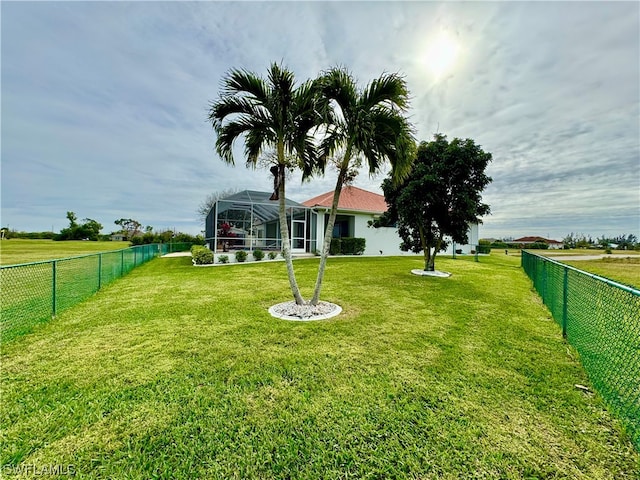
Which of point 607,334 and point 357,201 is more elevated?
point 357,201

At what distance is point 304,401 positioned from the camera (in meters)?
2.62

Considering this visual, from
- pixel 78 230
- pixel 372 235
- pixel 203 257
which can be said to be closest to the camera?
pixel 203 257

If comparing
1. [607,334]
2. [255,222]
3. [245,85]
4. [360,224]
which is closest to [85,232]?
[255,222]

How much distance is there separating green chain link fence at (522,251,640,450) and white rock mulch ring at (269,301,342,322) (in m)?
3.85

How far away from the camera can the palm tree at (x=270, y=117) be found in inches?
205

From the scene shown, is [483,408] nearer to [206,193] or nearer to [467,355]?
[467,355]

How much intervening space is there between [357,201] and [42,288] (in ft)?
59.8

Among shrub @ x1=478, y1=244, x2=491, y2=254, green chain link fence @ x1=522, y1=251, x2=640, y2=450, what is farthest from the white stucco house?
green chain link fence @ x1=522, y1=251, x2=640, y2=450

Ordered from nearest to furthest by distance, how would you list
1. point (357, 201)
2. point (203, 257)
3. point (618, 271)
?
point (618, 271), point (203, 257), point (357, 201)

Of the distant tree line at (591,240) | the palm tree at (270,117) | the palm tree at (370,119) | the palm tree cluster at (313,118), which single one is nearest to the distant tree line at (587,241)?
the distant tree line at (591,240)

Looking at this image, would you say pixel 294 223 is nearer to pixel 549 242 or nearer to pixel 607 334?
pixel 607 334

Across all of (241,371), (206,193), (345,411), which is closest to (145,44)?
(241,371)

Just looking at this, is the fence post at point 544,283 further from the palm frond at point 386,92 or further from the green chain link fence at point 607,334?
the palm frond at point 386,92

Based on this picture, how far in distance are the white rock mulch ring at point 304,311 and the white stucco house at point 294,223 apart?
10599 millimetres
